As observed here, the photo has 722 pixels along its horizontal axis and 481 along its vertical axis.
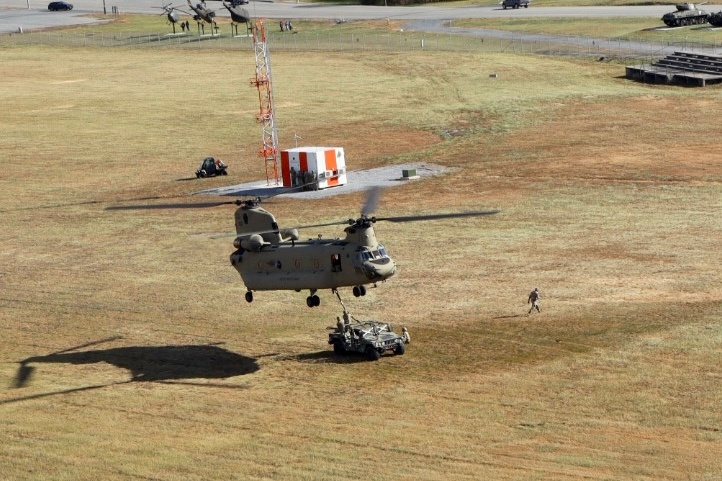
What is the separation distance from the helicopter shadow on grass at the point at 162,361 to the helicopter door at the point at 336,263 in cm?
434

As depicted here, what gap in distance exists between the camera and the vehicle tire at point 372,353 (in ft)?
133

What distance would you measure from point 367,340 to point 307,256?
11.2 ft

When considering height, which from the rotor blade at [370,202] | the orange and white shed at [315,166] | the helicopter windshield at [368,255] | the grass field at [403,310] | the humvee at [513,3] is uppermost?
the humvee at [513,3]

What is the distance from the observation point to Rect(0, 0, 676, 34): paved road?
461ft

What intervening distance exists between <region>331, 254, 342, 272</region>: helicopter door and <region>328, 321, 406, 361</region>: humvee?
7.98ft

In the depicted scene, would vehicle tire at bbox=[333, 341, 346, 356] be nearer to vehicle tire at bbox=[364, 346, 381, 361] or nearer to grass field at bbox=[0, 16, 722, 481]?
grass field at bbox=[0, 16, 722, 481]

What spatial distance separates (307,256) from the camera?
133ft

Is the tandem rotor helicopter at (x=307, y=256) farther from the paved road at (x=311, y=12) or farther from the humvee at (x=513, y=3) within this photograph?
the humvee at (x=513, y=3)

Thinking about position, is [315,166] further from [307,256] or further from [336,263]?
[336,263]

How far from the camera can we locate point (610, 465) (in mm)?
31062

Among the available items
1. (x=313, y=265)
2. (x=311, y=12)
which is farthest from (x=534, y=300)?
(x=311, y=12)

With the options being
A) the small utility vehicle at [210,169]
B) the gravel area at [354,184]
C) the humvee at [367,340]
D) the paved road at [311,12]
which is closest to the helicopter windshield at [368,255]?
the humvee at [367,340]

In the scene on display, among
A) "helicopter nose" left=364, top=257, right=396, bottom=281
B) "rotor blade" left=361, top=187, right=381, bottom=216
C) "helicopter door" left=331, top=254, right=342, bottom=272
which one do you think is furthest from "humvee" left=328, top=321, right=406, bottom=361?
"rotor blade" left=361, top=187, right=381, bottom=216

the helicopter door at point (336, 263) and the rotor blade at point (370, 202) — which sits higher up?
the rotor blade at point (370, 202)
